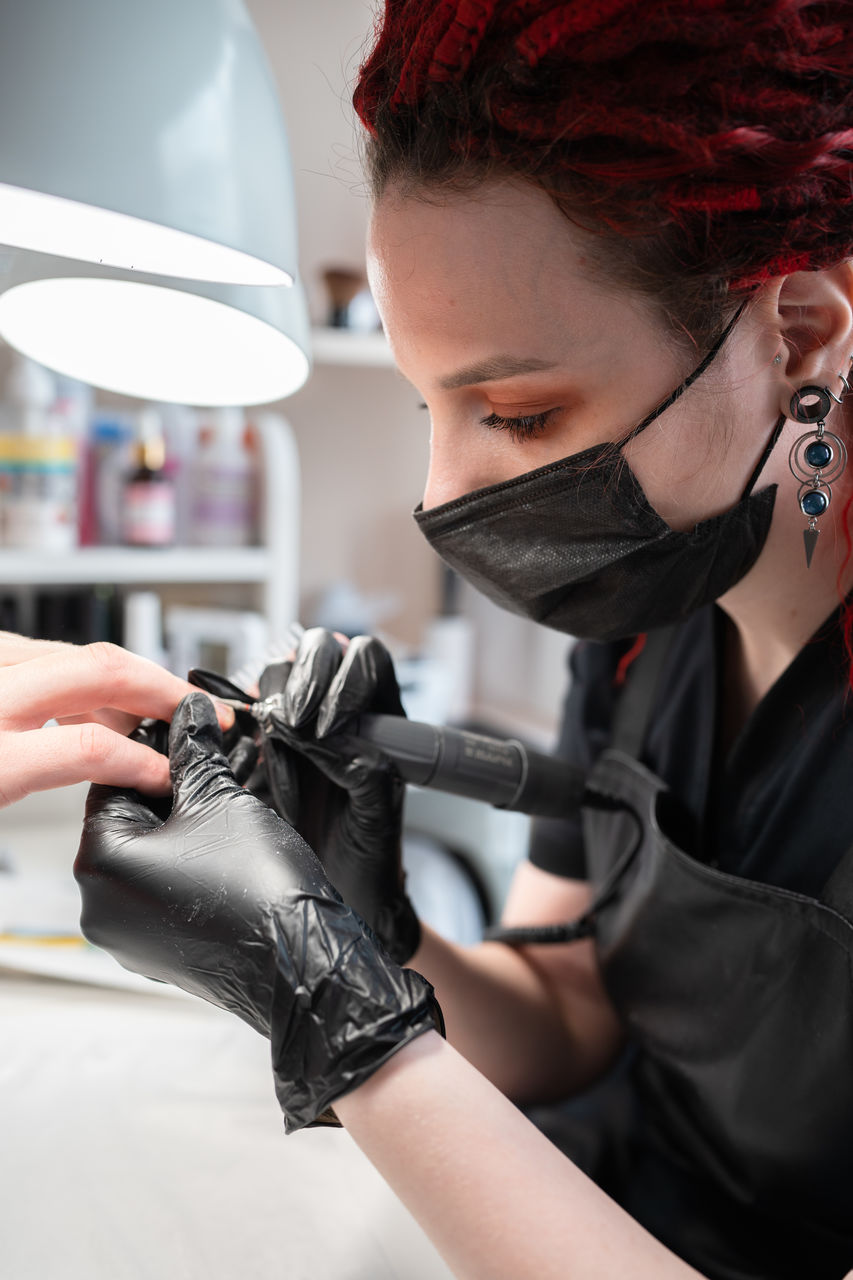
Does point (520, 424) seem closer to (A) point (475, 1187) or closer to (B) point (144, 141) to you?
(B) point (144, 141)

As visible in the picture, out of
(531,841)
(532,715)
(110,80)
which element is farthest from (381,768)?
(532,715)

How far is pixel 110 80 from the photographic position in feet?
1.67

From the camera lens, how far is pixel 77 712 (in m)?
0.58

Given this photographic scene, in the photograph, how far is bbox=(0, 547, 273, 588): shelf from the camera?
4.10ft

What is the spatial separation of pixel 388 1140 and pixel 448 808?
1.06 metres

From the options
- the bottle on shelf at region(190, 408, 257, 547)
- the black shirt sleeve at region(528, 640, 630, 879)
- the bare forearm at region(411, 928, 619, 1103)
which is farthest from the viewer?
the bottle on shelf at region(190, 408, 257, 547)

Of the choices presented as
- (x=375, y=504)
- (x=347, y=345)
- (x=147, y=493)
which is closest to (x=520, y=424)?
(x=147, y=493)

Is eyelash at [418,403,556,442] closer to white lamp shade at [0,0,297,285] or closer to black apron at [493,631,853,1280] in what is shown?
white lamp shade at [0,0,297,285]

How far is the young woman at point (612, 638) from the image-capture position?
47 centimetres

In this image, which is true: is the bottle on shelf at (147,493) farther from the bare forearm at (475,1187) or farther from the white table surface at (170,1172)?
the bare forearm at (475,1187)

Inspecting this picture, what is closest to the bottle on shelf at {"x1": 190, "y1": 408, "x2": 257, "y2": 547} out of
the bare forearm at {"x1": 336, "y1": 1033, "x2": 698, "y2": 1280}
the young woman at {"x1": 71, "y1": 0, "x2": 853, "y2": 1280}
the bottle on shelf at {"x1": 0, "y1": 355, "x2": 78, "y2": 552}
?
the bottle on shelf at {"x1": 0, "y1": 355, "x2": 78, "y2": 552}

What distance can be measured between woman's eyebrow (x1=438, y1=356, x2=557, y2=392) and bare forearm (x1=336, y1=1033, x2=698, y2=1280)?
0.39 m

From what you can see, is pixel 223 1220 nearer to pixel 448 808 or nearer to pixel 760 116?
pixel 760 116

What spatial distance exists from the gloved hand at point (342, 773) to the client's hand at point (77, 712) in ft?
0.18
